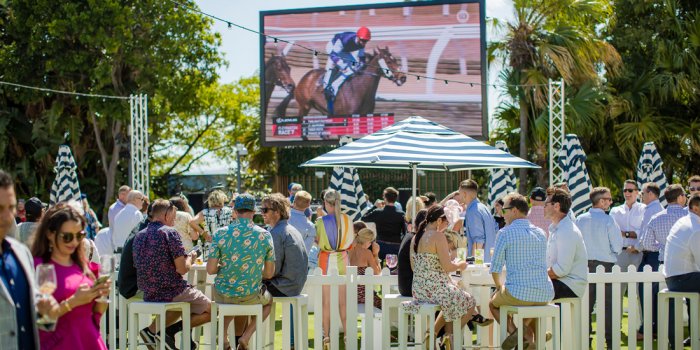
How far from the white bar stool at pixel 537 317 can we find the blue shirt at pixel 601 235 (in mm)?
1914

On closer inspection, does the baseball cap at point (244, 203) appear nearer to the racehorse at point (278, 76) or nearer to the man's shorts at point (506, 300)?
Answer: the man's shorts at point (506, 300)

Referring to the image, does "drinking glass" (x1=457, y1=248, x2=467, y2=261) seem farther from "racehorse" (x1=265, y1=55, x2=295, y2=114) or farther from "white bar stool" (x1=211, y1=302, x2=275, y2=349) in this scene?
"racehorse" (x1=265, y1=55, x2=295, y2=114)

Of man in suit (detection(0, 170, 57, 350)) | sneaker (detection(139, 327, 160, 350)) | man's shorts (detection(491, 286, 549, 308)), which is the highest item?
man in suit (detection(0, 170, 57, 350))

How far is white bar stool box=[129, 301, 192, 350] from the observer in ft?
25.2

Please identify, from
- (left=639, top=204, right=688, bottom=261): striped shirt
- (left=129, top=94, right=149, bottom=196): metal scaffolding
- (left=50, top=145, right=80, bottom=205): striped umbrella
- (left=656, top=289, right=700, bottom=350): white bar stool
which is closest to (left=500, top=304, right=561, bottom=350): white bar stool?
(left=656, top=289, right=700, bottom=350): white bar stool

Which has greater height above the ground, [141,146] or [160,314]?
[141,146]

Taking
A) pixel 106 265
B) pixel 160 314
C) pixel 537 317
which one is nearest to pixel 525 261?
pixel 537 317

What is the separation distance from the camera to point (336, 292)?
28.1ft

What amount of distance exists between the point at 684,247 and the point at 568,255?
3.47 feet

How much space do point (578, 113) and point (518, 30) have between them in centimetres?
278

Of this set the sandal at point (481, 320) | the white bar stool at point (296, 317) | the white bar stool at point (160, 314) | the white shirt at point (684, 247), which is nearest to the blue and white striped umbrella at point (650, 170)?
the white shirt at point (684, 247)

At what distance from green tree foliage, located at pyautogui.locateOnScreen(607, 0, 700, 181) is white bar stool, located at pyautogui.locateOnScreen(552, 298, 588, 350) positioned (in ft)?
51.4

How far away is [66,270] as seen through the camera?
473 cm

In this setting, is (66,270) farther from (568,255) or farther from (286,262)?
(568,255)
